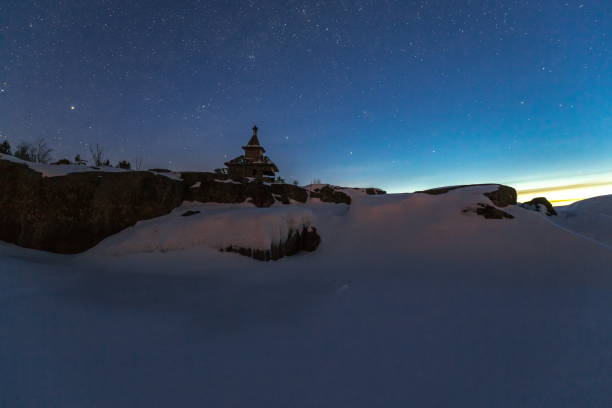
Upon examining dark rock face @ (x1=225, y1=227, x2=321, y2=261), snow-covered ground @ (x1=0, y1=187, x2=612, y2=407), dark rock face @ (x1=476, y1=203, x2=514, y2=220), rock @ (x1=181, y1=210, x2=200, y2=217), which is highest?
dark rock face @ (x1=476, y1=203, x2=514, y2=220)

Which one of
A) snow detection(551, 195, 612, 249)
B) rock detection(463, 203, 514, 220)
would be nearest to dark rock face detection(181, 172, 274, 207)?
rock detection(463, 203, 514, 220)

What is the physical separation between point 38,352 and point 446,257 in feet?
16.1

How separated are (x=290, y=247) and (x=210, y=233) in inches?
64.4

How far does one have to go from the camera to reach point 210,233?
4.49m

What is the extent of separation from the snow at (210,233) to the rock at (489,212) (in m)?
4.00

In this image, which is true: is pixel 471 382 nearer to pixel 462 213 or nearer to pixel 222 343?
pixel 222 343

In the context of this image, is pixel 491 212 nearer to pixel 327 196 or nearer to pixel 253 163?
pixel 327 196

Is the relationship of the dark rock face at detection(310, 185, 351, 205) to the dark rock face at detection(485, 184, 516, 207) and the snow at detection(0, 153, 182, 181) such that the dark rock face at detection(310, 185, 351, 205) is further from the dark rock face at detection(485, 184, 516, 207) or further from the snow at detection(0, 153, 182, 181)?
the snow at detection(0, 153, 182, 181)

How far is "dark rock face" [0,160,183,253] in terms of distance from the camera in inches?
192

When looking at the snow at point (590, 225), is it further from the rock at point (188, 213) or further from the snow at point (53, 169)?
the snow at point (53, 169)

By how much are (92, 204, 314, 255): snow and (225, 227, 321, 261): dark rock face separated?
0.08 meters

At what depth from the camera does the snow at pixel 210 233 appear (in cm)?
434

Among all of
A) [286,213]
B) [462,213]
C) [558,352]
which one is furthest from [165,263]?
[462,213]

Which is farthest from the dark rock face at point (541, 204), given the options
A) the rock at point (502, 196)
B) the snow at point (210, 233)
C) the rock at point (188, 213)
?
the rock at point (188, 213)
